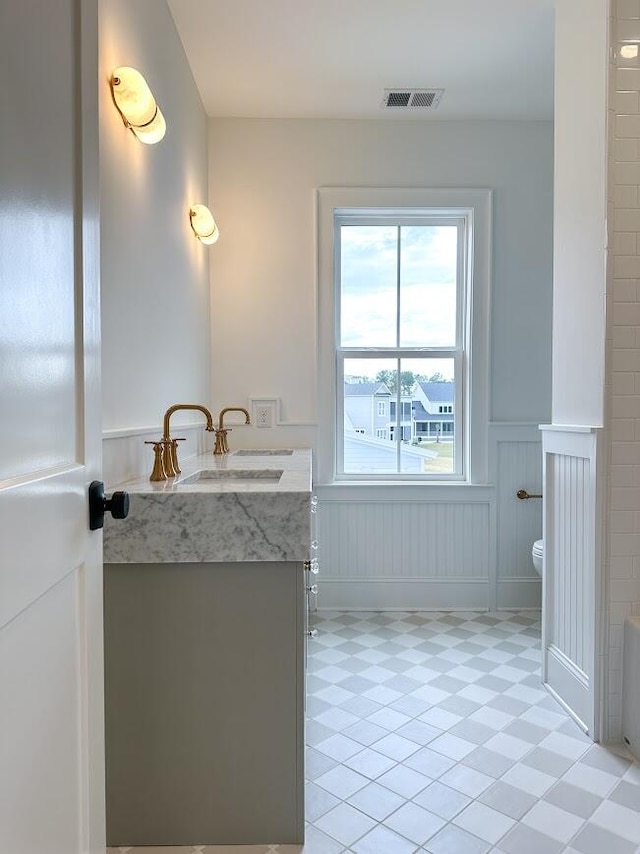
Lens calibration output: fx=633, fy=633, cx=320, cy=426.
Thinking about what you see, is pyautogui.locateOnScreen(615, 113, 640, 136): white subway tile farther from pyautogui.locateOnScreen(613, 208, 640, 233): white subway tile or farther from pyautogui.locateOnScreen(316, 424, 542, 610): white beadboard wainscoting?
pyautogui.locateOnScreen(316, 424, 542, 610): white beadboard wainscoting

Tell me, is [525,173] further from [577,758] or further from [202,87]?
[577,758]

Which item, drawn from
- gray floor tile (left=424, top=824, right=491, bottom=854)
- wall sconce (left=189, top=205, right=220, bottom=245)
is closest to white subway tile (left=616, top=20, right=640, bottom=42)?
wall sconce (left=189, top=205, right=220, bottom=245)

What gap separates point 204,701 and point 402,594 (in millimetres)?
2072

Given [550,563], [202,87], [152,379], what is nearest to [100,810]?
[152,379]

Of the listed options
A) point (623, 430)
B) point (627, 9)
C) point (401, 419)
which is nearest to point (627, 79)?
point (627, 9)

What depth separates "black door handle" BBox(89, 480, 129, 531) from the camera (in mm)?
1013

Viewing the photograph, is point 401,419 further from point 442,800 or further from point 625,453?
point 442,800

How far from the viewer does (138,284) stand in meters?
1.99

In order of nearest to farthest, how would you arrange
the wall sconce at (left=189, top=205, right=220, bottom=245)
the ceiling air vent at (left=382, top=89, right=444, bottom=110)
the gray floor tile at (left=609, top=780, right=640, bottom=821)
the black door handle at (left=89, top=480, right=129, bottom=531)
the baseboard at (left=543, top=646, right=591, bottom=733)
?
the black door handle at (left=89, top=480, right=129, bottom=531) → the gray floor tile at (left=609, top=780, right=640, bottom=821) → the baseboard at (left=543, top=646, right=591, bottom=733) → the wall sconce at (left=189, top=205, right=220, bottom=245) → the ceiling air vent at (left=382, top=89, right=444, bottom=110)

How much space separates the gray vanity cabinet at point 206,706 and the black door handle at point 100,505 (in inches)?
22.6

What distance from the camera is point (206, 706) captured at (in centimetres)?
160

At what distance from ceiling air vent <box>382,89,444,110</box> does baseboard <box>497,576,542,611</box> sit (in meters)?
2.57

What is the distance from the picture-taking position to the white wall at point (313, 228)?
3.45 meters

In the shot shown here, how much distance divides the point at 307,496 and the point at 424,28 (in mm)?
2156
